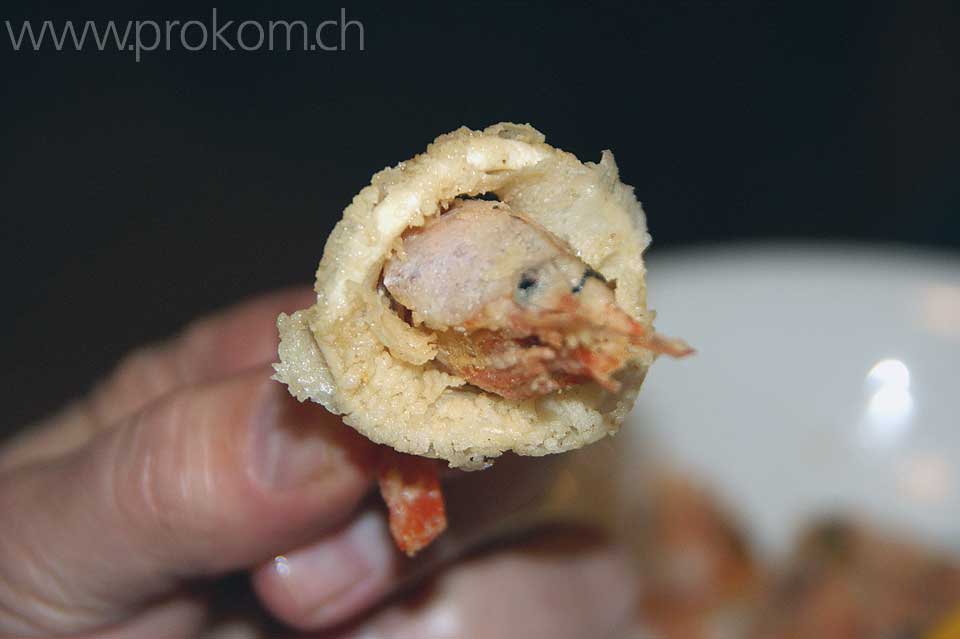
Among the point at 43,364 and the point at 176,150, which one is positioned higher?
the point at 176,150

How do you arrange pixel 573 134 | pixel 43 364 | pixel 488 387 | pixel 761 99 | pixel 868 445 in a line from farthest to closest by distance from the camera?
pixel 761 99 → pixel 573 134 → pixel 43 364 → pixel 868 445 → pixel 488 387

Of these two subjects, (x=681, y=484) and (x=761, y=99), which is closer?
(x=681, y=484)

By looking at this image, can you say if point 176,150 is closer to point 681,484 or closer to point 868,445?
point 681,484

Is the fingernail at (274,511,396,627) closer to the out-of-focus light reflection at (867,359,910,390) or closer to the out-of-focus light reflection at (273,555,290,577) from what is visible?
the out-of-focus light reflection at (273,555,290,577)

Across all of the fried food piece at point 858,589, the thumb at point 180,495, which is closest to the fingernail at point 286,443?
the thumb at point 180,495

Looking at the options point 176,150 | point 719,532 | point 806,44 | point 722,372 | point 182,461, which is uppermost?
point 806,44

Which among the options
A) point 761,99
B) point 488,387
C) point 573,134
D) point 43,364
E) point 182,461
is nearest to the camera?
point 488,387

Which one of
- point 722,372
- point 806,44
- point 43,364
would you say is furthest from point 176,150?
point 806,44
